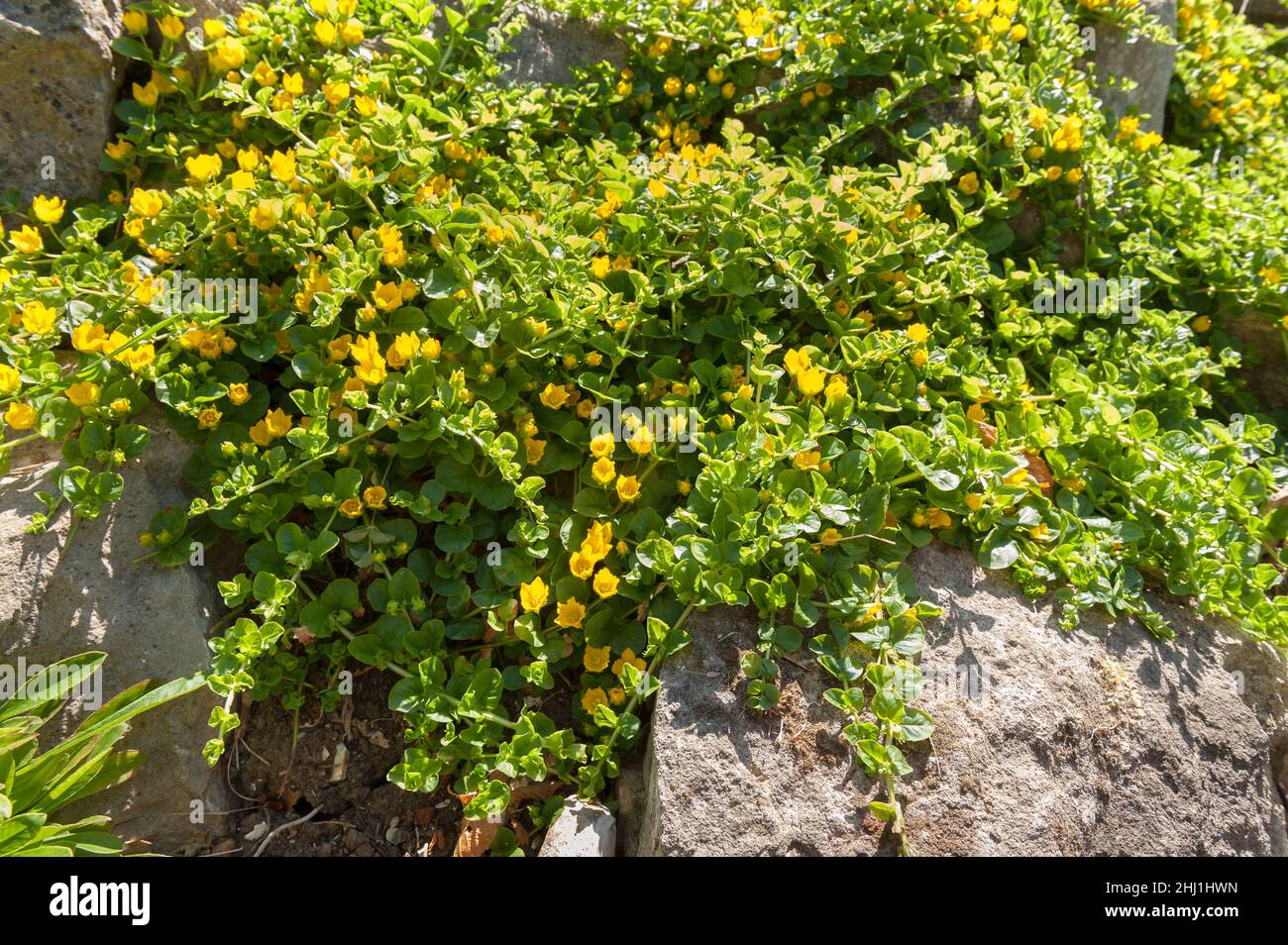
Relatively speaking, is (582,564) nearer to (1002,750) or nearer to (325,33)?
(1002,750)

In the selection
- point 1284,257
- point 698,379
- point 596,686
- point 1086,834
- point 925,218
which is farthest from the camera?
point 1284,257

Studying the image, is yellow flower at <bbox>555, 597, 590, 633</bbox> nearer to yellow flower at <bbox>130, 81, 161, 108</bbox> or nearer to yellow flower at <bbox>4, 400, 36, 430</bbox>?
yellow flower at <bbox>4, 400, 36, 430</bbox>

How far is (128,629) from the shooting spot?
272 cm

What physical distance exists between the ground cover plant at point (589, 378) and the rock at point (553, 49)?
0.18 meters

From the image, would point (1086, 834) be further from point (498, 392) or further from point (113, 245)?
point (113, 245)

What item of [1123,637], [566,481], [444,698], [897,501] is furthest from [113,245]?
[1123,637]

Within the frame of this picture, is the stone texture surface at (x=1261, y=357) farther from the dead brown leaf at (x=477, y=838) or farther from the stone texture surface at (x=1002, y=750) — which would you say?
the dead brown leaf at (x=477, y=838)

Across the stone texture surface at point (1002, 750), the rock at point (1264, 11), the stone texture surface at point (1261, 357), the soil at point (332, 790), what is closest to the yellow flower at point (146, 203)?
the soil at point (332, 790)

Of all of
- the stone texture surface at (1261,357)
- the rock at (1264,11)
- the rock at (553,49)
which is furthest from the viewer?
the rock at (1264,11)

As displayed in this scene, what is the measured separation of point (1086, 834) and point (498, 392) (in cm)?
220

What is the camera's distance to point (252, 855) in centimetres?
268

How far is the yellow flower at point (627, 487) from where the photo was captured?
110 inches

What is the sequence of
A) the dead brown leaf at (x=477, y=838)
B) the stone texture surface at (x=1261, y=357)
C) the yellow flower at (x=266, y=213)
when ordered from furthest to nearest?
the stone texture surface at (x=1261, y=357), the yellow flower at (x=266, y=213), the dead brown leaf at (x=477, y=838)

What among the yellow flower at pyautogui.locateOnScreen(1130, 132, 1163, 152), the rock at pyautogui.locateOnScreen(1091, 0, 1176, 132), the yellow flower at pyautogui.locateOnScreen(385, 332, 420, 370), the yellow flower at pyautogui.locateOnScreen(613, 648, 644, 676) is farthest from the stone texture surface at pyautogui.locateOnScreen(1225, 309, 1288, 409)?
the yellow flower at pyautogui.locateOnScreen(385, 332, 420, 370)
